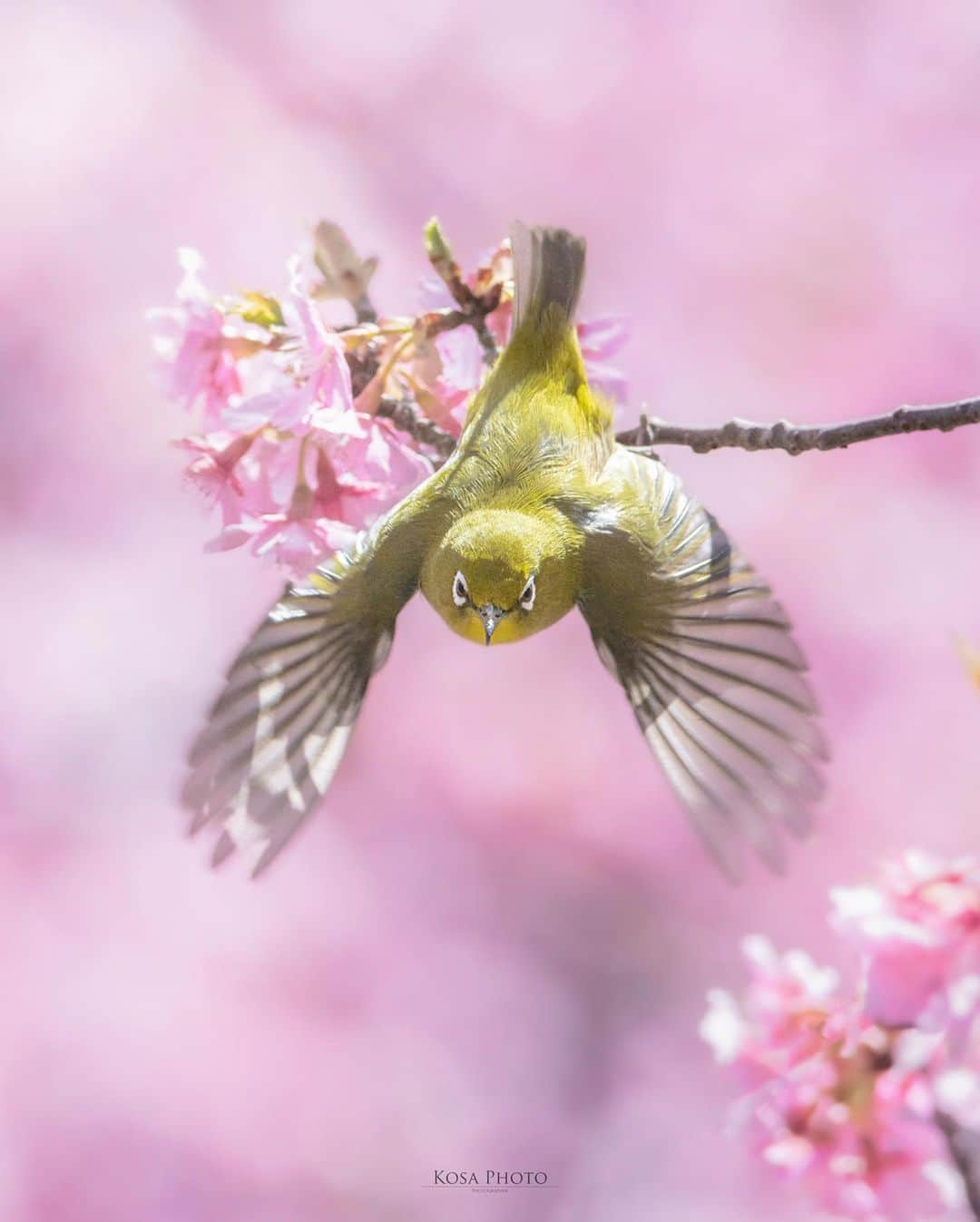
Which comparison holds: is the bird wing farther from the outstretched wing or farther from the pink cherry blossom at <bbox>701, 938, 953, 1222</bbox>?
the pink cherry blossom at <bbox>701, 938, 953, 1222</bbox>

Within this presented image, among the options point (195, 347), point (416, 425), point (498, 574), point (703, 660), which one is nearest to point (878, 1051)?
point (703, 660)

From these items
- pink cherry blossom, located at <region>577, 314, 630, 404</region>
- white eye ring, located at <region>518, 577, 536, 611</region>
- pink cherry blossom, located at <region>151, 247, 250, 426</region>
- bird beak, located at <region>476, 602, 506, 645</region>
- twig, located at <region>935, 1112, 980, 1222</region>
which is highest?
pink cherry blossom, located at <region>577, 314, 630, 404</region>

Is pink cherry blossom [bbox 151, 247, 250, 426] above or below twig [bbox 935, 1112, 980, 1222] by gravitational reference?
above

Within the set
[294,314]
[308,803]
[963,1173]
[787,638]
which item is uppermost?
[294,314]

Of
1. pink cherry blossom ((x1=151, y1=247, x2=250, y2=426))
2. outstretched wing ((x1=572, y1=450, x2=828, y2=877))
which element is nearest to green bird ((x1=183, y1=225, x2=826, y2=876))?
outstretched wing ((x1=572, y1=450, x2=828, y2=877))

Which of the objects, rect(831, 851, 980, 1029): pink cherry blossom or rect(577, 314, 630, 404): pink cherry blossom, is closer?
rect(831, 851, 980, 1029): pink cherry blossom

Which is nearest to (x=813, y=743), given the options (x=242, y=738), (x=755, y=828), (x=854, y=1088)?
(x=755, y=828)

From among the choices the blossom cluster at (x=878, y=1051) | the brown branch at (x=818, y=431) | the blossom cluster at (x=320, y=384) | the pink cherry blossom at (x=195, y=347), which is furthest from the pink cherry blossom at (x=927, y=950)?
the pink cherry blossom at (x=195, y=347)

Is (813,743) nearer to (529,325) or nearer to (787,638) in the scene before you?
(787,638)
